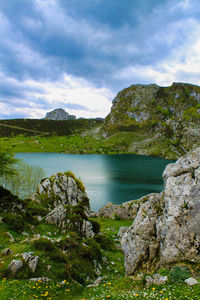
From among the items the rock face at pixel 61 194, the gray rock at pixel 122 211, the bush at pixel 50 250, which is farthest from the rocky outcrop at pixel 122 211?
the bush at pixel 50 250

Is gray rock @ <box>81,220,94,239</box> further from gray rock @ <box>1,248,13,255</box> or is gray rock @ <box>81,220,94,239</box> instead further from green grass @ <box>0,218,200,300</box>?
gray rock @ <box>1,248,13,255</box>

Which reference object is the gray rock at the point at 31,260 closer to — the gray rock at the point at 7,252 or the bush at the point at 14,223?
the gray rock at the point at 7,252

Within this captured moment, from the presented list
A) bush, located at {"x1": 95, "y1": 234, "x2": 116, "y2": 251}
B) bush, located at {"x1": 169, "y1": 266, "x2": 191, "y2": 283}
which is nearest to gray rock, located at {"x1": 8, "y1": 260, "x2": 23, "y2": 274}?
bush, located at {"x1": 169, "y1": 266, "x2": 191, "y2": 283}

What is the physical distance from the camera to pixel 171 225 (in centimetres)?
1440

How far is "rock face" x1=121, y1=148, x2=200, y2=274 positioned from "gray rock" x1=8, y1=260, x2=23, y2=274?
921cm

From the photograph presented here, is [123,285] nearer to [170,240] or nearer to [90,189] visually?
[170,240]

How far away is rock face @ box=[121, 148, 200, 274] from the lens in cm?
1350

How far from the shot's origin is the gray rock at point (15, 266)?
13879 millimetres

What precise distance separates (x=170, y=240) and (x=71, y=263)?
9787 millimetres

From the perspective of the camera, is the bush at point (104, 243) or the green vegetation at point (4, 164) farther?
the green vegetation at point (4, 164)

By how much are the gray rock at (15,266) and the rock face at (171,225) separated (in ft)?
30.2

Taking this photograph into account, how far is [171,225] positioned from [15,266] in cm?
1285

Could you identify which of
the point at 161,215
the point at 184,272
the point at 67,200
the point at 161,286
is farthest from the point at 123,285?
the point at 67,200

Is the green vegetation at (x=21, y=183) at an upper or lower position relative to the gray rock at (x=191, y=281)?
lower
